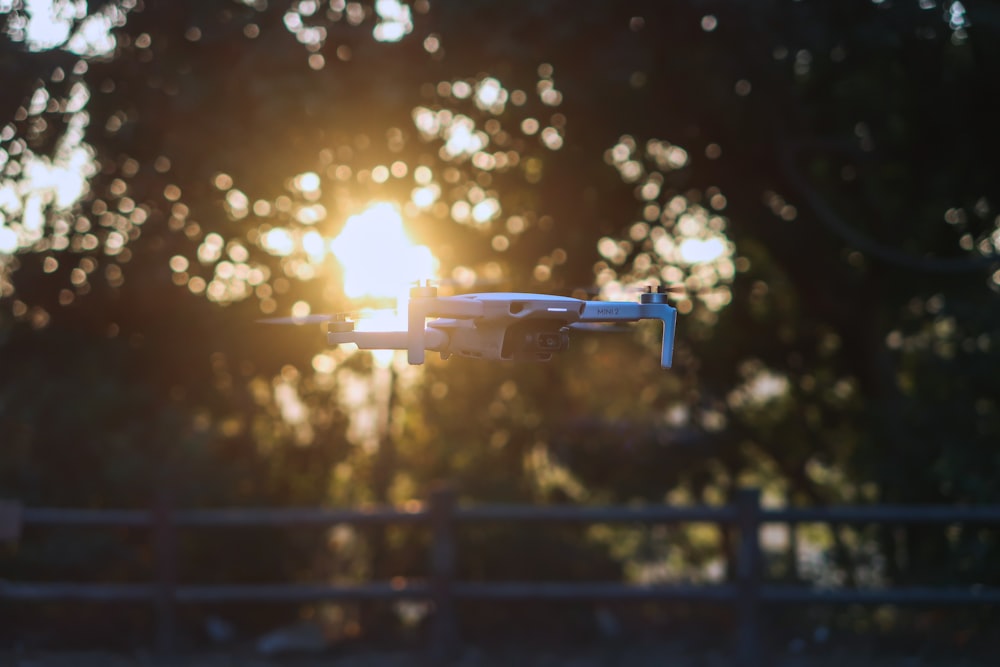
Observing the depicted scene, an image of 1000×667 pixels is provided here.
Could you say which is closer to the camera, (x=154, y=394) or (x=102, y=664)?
A: (x=102, y=664)

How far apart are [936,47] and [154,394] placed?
6.85 metres

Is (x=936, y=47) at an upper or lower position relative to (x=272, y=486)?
upper

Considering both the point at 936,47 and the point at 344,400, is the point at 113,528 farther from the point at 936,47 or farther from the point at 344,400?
the point at 936,47

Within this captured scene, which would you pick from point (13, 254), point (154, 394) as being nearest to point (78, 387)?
point (154, 394)

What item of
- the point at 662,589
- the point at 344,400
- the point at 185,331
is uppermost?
the point at 185,331

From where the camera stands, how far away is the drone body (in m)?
2.46

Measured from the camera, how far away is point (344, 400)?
1248cm

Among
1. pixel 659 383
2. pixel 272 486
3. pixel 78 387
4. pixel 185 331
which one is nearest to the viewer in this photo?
pixel 185 331

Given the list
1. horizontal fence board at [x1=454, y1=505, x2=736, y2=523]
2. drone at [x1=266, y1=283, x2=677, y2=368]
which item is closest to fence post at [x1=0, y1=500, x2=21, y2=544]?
horizontal fence board at [x1=454, y1=505, x2=736, y2=523]

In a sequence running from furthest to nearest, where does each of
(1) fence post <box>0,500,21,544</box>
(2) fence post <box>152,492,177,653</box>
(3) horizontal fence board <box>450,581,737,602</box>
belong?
1. (2) fence post <box>152,492,177,653</box>
2. (3) horizontal fence board <box>450,581,737,602</box>
3. (1) fence post <box>0,500,21,544</box>

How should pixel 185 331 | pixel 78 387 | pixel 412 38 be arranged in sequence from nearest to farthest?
pixel 412 38
pixel 185 331
pixel 78 387

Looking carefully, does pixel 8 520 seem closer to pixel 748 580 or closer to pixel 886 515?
pixel 748 580

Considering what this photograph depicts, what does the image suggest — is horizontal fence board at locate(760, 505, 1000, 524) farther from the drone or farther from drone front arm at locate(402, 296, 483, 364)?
drone front arm at locate(402, 296, 483, 364)

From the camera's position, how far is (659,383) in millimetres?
13781
